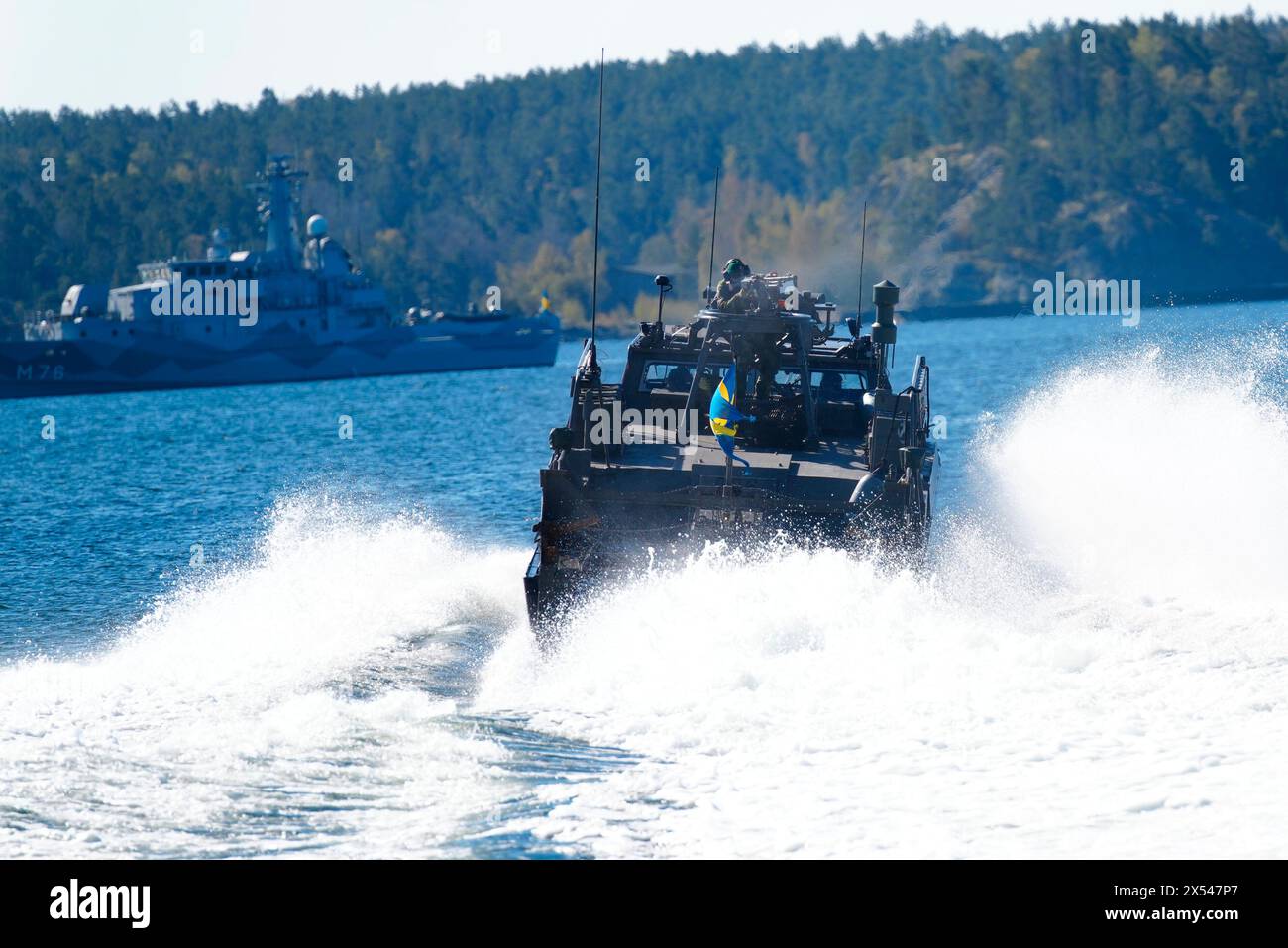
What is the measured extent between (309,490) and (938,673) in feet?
76.8

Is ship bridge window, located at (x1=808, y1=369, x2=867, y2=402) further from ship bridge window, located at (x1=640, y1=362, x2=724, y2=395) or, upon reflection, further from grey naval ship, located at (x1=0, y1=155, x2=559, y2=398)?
grey naval ship, located at (x1=0, y1=155, x2=559, y2=398)

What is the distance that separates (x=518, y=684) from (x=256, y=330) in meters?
79.2

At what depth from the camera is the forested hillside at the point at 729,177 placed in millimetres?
135375

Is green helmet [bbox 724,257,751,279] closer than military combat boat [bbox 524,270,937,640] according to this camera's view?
No

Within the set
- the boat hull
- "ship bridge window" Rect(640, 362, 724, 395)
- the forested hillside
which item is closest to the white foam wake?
"ship bridge window" Rect(640, 362, 724, 395)

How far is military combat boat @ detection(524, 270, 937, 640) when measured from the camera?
50.1 ft

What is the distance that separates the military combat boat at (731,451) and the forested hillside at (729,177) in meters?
92.2

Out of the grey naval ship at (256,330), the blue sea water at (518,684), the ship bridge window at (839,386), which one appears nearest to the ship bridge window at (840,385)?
the ship bridge window at (839,386)

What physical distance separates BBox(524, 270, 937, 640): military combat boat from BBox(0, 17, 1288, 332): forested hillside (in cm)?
9225

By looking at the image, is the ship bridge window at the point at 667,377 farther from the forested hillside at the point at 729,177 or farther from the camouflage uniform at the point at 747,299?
the forested hillside at the point at 729,177

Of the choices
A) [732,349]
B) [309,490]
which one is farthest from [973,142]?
[732,349]
